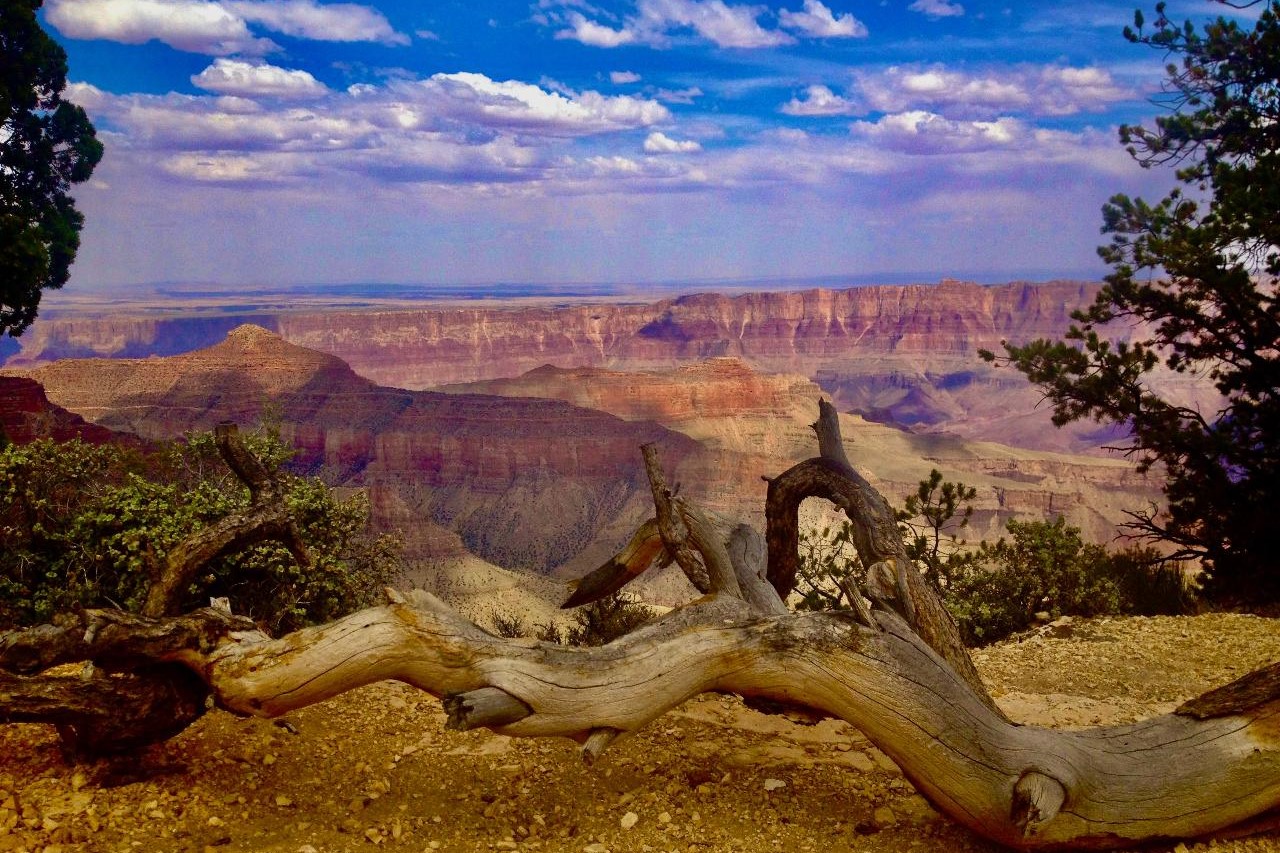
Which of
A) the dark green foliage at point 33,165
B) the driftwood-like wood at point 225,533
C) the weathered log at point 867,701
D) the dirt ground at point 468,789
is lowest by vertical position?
the dirt ground at point 468,789

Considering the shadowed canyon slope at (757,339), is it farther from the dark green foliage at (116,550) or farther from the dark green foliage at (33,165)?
the dark green foliage at (116,550)

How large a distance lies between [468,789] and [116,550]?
18.7 feet

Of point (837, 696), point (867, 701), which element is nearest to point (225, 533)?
point (837, 696)

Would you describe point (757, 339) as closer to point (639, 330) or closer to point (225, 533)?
point (639, 330)

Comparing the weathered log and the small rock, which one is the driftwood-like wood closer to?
the weathered log

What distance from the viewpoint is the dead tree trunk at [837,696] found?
5145 mm

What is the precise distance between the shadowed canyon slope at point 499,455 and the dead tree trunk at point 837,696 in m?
59.2

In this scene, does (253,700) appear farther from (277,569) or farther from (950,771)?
(277,569)

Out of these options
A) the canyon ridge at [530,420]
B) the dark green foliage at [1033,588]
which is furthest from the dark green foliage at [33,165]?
the dark green foliage at [1033,588]

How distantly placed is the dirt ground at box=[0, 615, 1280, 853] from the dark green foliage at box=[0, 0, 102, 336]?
12563mm

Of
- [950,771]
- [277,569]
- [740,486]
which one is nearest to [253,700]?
[950,771]

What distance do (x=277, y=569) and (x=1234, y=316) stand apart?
11884 mm

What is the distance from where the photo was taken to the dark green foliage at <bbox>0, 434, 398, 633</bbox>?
379 inches

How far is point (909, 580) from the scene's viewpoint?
6.16 m
